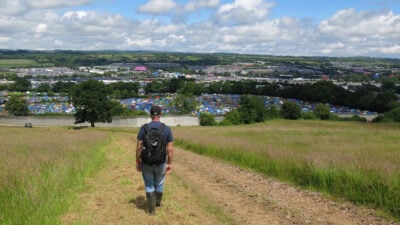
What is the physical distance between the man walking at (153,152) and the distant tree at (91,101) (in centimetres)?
6112

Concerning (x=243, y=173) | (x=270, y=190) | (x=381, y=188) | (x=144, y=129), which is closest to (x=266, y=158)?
(x=243, y=173)

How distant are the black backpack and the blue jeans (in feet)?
0.63

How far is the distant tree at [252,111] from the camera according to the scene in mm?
103062

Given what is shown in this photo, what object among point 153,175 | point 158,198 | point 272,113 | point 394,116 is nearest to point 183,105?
point 272,113

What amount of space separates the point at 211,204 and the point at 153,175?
5.12 feet

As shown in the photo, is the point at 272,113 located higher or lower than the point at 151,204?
lower

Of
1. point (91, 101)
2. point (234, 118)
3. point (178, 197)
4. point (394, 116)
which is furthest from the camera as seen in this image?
point (234, 118)

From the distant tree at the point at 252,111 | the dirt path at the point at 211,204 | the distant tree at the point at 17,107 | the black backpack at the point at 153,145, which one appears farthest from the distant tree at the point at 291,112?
the black backpack at the point at 153,145

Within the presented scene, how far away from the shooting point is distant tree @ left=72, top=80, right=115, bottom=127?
225 ft

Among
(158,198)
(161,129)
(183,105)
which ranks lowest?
(183,105)

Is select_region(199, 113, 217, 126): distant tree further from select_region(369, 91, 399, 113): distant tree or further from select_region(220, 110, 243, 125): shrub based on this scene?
select_region(369, 91, 399, 113): distant tree

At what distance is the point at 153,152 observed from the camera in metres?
9.05

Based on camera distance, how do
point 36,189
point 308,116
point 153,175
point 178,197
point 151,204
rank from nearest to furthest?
1. point 36,189
2. point 151,204
3. point 153,175
4. point 178,197
5. point 308,116

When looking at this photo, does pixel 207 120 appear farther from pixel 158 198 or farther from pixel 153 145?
pixel 153 145
